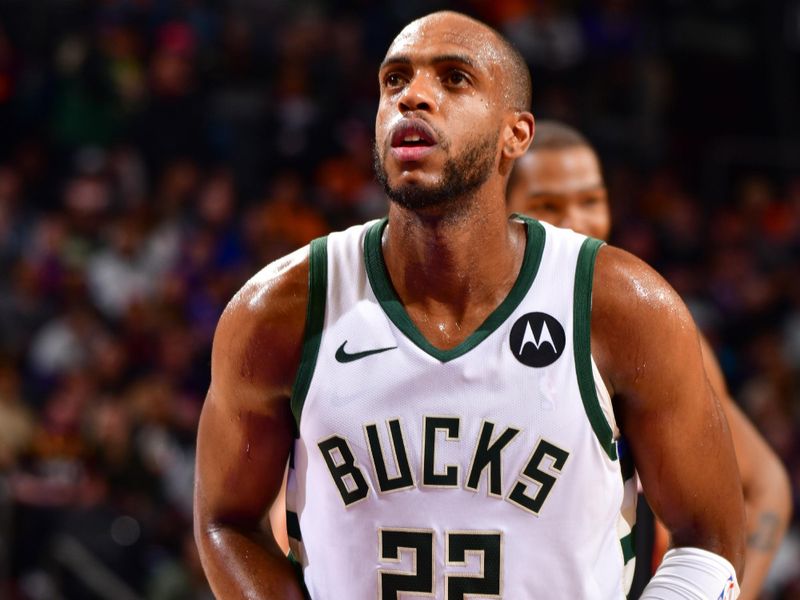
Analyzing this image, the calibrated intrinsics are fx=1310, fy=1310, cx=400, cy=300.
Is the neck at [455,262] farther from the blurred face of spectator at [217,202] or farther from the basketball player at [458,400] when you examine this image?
the blurred face of spectator at [217,202]

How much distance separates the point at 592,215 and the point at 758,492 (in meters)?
1.00

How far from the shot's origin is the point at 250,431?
2754mm

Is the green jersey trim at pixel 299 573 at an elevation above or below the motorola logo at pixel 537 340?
below

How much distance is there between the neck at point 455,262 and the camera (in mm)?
2744

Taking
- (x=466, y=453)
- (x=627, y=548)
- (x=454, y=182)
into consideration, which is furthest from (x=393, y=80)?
(x=627, y=548)

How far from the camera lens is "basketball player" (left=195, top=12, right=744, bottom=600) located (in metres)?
2.61

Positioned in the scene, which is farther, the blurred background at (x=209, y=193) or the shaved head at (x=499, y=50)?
the blurred background at (x=209, y=193)

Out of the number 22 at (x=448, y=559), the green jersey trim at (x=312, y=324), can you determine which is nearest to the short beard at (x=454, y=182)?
the green jersey trim at (x=312, y=324)

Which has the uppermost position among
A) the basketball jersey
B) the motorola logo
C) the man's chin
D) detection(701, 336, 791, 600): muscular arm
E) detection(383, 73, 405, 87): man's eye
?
detection(383, 73, 405, 87): man's eye

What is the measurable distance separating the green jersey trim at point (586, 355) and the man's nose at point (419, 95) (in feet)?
1.55

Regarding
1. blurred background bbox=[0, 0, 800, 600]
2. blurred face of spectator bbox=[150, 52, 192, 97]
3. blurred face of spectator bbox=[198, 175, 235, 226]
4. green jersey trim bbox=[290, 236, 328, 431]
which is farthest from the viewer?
blurred face of spectator bbox=[150, 52, 192, 97]

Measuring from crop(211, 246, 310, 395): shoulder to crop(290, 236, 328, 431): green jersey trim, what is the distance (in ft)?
0.05

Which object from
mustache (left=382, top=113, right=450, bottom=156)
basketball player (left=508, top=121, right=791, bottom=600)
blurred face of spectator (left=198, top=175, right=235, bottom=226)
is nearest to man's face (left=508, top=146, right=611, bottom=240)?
basketball player (left=508, top=121, right=791, bottom=600)

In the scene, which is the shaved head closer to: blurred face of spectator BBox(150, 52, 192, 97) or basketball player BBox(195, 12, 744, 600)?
basketball player BBox(195, 12, 744, 600)
